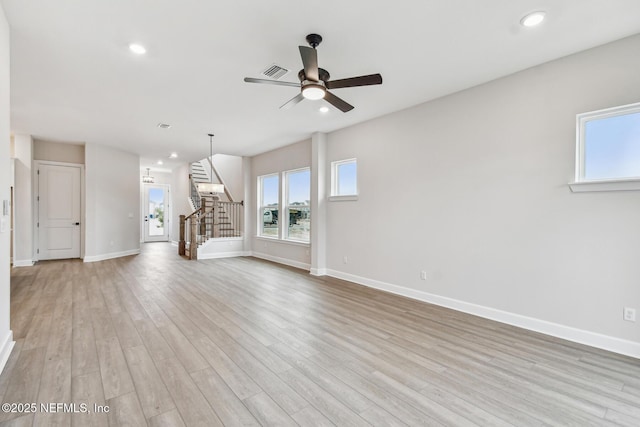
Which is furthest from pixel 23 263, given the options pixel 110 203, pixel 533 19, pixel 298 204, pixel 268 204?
pixel 533 19

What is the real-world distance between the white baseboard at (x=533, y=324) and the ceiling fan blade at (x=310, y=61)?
10.8 ft

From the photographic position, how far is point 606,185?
2.79m

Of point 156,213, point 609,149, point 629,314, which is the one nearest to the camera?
point 629,314

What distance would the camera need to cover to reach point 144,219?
39.5ft

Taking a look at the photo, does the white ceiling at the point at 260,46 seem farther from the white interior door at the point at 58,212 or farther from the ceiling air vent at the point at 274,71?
the white interior door at the point at 58,212

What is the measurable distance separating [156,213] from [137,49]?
35.0 ft

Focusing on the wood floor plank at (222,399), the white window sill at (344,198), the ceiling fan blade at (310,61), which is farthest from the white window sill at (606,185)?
the wood floor plank at (222,399)

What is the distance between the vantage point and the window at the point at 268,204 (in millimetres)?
7801

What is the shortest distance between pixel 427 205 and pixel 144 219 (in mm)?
11655

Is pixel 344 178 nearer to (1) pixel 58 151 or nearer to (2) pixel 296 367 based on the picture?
(2) pixel 296 367

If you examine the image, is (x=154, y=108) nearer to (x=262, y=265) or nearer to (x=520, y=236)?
(x=262, y=265)

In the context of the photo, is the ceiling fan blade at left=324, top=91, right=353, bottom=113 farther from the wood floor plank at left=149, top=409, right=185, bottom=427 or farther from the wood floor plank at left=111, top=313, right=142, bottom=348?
the wood floor plank at left=111, top=313, right=142, bottom=348

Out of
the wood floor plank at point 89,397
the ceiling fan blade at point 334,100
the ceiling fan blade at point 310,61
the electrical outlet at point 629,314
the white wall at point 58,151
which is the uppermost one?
the white wall at point 58,151

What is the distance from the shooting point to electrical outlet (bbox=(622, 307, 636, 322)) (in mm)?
2693
